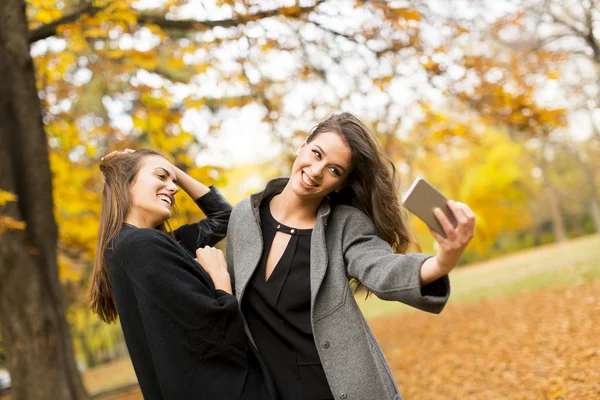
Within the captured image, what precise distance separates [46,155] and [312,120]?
3.91 meters

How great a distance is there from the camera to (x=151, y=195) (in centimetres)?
281

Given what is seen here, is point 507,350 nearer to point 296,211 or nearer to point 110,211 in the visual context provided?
point 296,211

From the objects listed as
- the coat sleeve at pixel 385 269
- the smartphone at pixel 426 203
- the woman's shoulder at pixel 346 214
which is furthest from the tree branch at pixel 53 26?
the smartphone at pixel 426 203

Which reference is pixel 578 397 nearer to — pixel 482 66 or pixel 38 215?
pixel 482 66

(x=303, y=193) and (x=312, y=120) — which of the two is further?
(x=312, y=120)

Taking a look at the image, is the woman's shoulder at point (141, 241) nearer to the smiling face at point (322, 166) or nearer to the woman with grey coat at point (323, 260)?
the woman with grey coat at point (323, 260)

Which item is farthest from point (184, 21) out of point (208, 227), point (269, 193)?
point (269, 193)

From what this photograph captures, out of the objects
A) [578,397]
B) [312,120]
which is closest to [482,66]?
[312,120]

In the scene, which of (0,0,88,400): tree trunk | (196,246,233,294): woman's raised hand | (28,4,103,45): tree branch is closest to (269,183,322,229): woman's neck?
(196,246,233,294): woman's raised hand

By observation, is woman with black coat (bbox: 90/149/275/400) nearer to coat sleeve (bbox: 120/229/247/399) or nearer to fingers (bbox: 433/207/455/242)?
coat sleeve (bbox: 120/229/247/399)

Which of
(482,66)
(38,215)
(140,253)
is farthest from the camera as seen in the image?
(482,66)

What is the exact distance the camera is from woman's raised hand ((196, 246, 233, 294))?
271 centimetres

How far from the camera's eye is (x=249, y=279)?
2.77m

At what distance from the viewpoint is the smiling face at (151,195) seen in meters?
2.79
